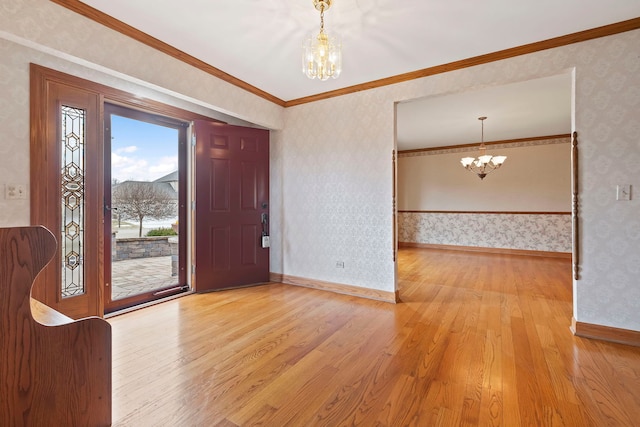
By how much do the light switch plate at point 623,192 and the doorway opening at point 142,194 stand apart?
4.31m

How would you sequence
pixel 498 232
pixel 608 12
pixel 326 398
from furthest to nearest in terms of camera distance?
pixel 498 232 → pixel 608 12 → pixel 326 398

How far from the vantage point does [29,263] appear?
883 mm

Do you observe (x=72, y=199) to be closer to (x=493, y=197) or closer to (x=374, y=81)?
(x=374, y=81)

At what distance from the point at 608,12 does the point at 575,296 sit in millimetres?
2250

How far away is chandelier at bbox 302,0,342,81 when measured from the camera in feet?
6.79

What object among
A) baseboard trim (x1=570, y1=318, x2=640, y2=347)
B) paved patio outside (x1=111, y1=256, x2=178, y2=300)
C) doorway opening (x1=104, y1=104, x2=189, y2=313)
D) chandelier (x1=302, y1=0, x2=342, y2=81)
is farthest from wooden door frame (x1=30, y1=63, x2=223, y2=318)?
baseboard trim (x1=570, y1=318, x2=640, y2=347)

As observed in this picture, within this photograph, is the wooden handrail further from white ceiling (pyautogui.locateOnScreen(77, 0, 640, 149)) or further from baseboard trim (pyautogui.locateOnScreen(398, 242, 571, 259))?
baseboard trim (pyautogui.locateOnScreen(398, 242, 571, 259))

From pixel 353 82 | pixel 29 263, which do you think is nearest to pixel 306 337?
pixel 29 263

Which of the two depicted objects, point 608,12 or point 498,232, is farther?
point 498,232

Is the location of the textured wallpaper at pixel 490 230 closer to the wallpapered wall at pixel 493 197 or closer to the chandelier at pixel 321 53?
the wallpapered wall at pixel 493 197

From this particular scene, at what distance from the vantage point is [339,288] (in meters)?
3.65

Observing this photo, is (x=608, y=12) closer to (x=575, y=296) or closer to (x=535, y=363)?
(x=575, y=296)

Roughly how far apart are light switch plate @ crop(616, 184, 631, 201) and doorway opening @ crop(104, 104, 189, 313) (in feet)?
14.2

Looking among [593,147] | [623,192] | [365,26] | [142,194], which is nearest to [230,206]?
[142,194]
